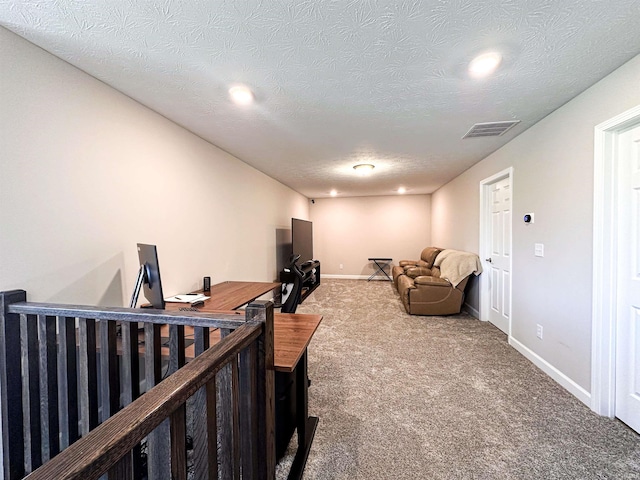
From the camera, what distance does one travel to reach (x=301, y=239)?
577 cm

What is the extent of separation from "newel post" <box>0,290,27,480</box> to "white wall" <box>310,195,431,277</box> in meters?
6.70

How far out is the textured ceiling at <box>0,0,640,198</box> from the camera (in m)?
1.31

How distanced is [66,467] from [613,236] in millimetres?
2858

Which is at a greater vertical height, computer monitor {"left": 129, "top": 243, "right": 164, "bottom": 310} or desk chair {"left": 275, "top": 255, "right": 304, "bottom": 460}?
computer monitor {"left": 129, "top": 243, "right": 164, "bottom": 310}

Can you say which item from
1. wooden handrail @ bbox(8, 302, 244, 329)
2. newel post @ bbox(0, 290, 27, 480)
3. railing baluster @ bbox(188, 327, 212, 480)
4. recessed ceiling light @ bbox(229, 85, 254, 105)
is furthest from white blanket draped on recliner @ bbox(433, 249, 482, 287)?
newel post @ bbox(0, 290, 27, 480)

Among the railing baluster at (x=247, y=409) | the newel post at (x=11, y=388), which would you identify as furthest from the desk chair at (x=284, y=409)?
the newel post at (x=11, y=388)

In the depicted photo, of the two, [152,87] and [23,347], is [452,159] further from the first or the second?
[23,347]

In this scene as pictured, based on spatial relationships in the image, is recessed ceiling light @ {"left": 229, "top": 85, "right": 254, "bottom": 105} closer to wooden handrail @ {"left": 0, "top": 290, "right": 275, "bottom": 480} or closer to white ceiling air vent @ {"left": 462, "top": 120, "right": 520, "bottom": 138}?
wooden handrail @ {"left": 0, "top": 290, "right": 275, "bottom": 480}

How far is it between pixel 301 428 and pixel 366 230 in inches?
247

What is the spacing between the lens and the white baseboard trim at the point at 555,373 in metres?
2.08

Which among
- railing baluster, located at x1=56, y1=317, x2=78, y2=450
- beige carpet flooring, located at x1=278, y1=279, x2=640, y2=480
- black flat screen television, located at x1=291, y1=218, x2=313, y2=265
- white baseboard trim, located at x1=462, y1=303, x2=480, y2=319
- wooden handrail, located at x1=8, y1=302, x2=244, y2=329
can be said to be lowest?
beige carpet flooring, located at x1=278, y1=279, x2=640, y2=480

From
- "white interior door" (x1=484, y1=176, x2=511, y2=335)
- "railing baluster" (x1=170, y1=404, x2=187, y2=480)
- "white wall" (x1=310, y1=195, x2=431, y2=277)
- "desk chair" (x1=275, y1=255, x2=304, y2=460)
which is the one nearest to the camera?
"railing baluster" (x1=170, y1=404, x2=187, y2=480)

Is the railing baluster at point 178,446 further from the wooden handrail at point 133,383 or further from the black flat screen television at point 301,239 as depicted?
the black flat screen television at point 301,239

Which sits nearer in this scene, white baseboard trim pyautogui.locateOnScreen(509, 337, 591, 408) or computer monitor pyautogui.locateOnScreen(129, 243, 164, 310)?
computer monitor pyautogui.locateOnScreen(129, 243, 164, 310)
